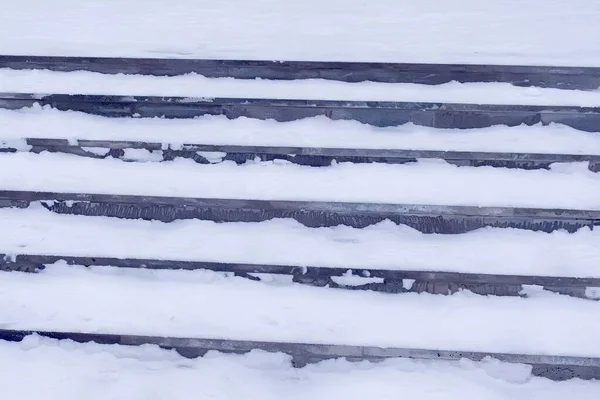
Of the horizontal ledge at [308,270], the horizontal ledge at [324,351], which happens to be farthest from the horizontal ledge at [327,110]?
the horizontal ledge at [324,351]

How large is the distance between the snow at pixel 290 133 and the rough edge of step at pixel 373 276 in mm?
508

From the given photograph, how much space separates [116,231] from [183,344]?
1.72 ft

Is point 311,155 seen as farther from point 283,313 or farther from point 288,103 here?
point 283,313

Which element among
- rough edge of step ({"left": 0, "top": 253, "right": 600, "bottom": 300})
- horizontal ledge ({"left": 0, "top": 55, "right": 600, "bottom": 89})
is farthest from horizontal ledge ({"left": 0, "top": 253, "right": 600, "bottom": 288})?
horizontal ledge ({"left": 0, "top": 55, "right": 600, "bottom": 89})

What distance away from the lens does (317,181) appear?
1.81 m

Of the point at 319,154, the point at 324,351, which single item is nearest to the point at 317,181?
the point at 319,154

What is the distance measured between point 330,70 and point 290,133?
1.29ft

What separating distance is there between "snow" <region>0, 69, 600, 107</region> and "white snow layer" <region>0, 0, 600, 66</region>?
0.15 m

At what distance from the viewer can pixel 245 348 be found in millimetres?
1541

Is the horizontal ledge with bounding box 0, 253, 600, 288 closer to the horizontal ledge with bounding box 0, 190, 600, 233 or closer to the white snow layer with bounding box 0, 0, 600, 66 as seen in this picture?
the horizontal ledge with bounding box 0, 190, 600, 233

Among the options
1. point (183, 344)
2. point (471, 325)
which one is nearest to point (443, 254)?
point (471, 325)

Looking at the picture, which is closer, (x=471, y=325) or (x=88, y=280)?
(x=471, y=325)

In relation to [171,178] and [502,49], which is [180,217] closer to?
[171,178]

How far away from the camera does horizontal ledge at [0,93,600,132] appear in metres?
1.90
